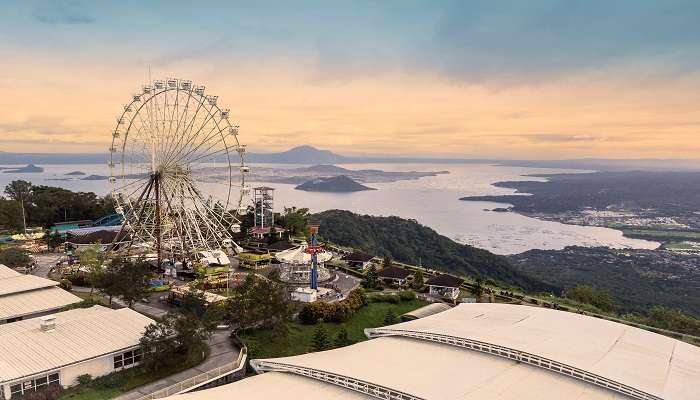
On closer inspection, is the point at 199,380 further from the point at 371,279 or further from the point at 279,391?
the point at 371,279

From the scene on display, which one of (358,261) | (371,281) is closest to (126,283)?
(371,281)

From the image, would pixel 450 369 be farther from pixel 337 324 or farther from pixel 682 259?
pixel 682 259

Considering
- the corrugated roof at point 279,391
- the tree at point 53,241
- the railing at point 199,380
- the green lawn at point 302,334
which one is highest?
the corrugated roof at point 279,391

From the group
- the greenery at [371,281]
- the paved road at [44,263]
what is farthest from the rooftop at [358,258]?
the paved road at [44,263]

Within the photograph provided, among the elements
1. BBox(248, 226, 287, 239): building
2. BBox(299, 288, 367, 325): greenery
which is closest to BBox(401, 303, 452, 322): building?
BBox(299, 288, 367, 325): greenery

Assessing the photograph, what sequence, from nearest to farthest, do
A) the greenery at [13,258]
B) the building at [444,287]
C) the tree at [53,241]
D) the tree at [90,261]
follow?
the tree at [90,261], the greenery at [13,258], the building at [444,287], the tree at [53,241]

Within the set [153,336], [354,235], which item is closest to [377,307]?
[153,336]

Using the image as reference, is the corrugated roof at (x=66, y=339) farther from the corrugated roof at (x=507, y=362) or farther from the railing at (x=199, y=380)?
the corrugated roof at (x=507, y=362)
